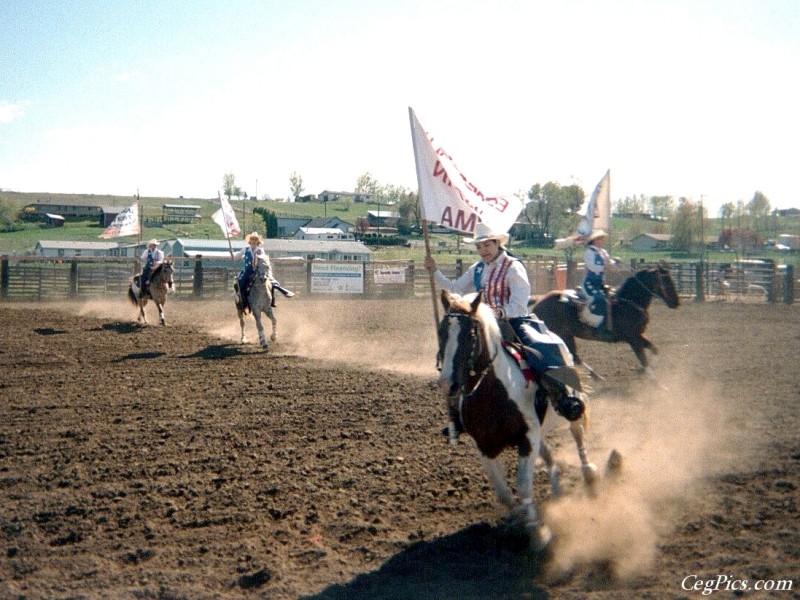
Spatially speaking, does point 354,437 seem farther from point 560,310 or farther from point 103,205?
point 103,205

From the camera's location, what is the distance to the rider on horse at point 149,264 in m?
21.4

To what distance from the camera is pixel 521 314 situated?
6168 mm

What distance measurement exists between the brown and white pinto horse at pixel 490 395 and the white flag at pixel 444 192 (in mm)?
1720

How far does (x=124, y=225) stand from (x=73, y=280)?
390cm

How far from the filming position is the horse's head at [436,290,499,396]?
5.16 metres

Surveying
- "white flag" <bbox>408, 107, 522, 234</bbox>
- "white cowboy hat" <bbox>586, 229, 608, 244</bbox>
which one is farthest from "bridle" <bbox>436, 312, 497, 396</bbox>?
"white cowboy hat" <bbox>586, 229, 608, 244</bbox>

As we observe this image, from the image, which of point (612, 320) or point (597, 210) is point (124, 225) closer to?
point (597, 210)

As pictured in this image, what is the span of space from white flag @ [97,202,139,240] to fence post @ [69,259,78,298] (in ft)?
8.48

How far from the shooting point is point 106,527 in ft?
19.0

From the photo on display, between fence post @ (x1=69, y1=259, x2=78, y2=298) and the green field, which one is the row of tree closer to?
the green field

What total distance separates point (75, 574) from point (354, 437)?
3.84 meters

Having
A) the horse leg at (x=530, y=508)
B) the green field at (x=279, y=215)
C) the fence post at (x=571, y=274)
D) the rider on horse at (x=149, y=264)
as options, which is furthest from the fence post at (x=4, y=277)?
the horse leg at (x=530, y=508)

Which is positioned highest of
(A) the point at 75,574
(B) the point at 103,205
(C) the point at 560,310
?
(B) the point at 103,205

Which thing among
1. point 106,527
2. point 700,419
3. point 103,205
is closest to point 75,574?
point 106,527
